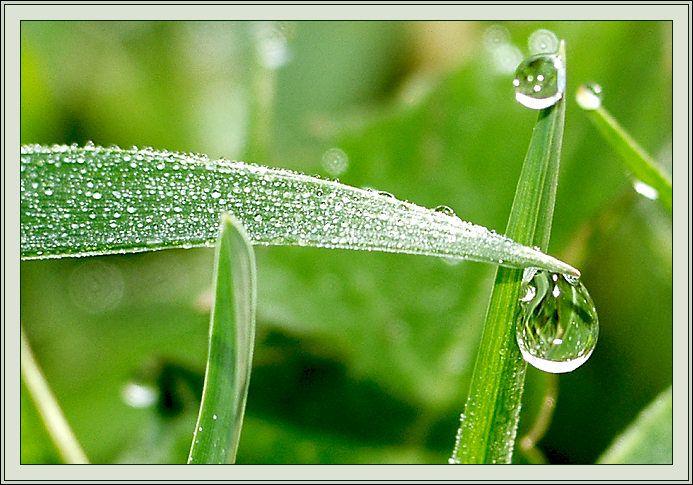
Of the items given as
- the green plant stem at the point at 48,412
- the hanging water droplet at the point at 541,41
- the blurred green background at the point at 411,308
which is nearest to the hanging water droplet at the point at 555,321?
the blurred green background at the point at 411,308

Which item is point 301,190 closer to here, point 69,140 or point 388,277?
point 388,277

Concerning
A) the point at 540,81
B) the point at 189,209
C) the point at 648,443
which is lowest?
→ the point at 648,443

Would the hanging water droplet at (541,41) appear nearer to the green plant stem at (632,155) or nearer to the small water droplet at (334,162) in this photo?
the small water droplet at (334,162)

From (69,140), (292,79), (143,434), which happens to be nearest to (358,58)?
(292,79)

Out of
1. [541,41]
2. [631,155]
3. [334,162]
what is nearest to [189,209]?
[631,155]

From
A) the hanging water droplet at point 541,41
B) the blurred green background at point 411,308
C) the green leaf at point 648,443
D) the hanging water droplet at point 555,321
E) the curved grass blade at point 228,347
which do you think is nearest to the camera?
the curved grass blade at point 228,347

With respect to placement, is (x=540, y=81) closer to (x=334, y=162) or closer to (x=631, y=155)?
(x=631, y=155)
